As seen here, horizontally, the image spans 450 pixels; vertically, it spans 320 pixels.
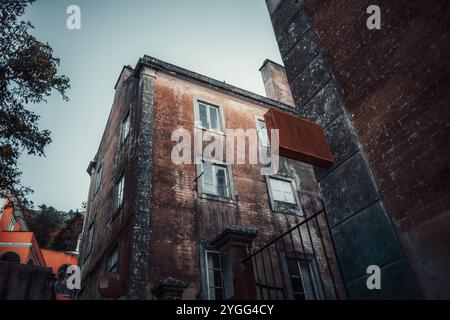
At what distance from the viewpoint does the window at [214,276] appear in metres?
9.73

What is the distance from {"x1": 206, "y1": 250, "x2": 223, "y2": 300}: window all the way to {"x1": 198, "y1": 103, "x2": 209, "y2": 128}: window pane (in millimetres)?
5591

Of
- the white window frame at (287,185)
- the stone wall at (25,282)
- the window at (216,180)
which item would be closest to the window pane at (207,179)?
the window at (216,180)

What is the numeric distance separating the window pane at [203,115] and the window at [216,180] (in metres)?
2.04

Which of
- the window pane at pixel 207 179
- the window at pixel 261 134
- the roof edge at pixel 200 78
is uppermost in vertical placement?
the roof edge at pixel 200 78

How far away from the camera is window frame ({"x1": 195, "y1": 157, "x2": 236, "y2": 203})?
460 inches

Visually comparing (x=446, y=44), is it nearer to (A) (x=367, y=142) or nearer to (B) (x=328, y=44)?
(A) (x=367, y=142)

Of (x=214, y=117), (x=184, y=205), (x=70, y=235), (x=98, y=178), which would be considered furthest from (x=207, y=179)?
(x=70, y=235)

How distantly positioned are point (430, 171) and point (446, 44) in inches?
52.1

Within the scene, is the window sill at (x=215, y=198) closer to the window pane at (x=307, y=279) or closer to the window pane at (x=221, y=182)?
the window pane at (x=221, y=182)

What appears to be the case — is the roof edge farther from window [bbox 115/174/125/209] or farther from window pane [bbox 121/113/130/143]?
window [bbox 115/174/125/209]

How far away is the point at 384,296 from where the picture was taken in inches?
125

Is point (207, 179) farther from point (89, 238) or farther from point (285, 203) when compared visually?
point (89, 238)

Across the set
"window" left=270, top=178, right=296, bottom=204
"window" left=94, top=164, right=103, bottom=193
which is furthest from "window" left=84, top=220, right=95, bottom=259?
"window" left=270, top=178, right=296, bottom=204
